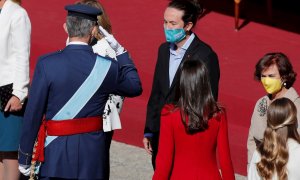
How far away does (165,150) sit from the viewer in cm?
603

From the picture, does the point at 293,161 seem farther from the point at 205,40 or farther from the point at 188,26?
the point at 205,40

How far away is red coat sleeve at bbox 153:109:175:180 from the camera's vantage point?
600 centimetres

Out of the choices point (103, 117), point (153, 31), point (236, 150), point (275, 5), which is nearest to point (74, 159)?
point (103, 117)

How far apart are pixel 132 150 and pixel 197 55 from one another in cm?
266

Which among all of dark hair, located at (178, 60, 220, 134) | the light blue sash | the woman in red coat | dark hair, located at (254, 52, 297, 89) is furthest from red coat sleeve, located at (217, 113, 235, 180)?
dark hair, located at (254, 52, 297, 89)

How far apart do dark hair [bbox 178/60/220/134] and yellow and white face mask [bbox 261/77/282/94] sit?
0.91m

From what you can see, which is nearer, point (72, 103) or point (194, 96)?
point (194, 96)

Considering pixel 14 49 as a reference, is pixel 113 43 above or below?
above

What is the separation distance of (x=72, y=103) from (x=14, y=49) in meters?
1.15

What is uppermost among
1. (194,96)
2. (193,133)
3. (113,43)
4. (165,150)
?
(113,43)

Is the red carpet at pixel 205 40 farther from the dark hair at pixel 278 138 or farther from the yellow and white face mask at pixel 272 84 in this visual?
the dark hair at pixel 278 138

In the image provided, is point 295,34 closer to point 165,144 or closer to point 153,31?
point 153,31

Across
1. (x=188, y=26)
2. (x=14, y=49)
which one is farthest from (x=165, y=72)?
(x=14, y=49)

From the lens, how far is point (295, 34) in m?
11.3
